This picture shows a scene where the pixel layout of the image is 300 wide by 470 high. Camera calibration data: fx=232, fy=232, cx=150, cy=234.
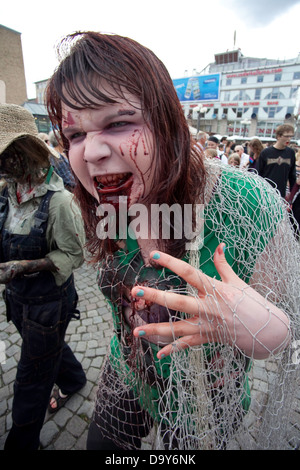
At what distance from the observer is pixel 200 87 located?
111 feet

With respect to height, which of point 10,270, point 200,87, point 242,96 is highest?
point 242,96

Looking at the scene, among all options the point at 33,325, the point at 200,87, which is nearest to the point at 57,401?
the point at 33,325

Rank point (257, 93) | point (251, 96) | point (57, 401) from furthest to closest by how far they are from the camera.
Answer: point (251, 96) < point (257, 93) < point (57, 401)

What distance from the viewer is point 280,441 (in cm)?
120

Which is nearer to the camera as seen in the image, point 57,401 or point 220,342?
point 220,342

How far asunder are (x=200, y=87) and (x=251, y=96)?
481 inches

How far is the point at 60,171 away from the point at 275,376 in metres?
3.25

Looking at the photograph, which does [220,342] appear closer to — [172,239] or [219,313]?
[219,313]

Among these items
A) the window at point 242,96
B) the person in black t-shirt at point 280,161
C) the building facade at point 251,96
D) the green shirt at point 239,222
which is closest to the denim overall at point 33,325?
the green shirt at point 239,222

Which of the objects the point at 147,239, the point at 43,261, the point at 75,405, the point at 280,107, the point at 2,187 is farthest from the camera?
the point at 280,107

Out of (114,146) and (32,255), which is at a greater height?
(114,146)
